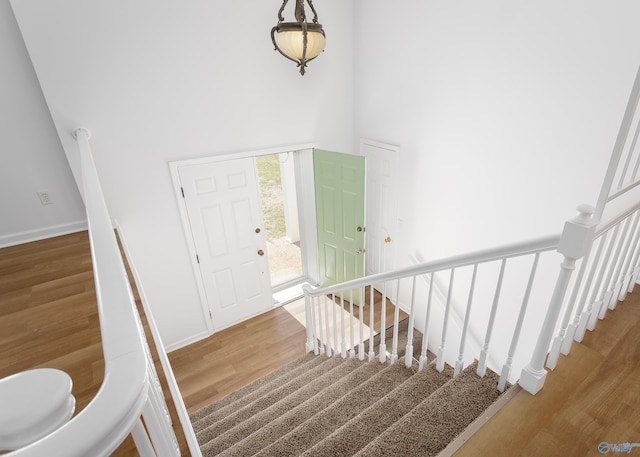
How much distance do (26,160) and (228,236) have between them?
1.95 metres

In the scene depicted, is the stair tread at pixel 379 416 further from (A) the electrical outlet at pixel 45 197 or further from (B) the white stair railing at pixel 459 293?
(A) the electrical outlet at pixel 45 197

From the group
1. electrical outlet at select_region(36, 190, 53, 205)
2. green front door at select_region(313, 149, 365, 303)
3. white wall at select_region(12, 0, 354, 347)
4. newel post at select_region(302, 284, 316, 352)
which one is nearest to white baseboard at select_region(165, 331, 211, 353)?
white wall at select_region(12, 0, 354, 347)

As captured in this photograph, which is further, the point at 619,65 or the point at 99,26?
the point at 99,26

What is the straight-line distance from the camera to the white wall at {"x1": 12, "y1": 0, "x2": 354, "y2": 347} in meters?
2.73

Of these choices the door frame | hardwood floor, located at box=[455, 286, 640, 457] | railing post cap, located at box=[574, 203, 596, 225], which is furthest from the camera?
the door frame

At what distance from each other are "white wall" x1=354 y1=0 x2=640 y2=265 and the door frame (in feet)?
3.50

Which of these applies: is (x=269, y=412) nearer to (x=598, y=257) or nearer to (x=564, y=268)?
(x=564, y=268)

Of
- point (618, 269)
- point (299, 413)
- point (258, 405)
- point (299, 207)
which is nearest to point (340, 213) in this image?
point (299, 207)

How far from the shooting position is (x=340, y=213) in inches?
172

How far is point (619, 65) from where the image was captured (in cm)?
209

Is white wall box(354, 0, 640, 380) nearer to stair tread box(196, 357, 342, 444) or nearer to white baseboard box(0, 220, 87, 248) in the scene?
stair tread box(196, 357, 342, 444)

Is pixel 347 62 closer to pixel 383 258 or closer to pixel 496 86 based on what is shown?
pixel 496 86

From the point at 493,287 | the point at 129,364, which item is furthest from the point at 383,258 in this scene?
the point at 129,364

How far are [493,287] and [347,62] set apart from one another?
310 cm
